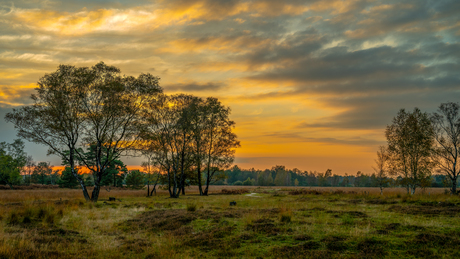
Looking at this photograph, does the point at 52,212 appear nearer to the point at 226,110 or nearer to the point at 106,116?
the point at 106,116

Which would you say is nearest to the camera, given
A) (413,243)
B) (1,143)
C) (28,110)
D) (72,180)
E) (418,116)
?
(413,243)

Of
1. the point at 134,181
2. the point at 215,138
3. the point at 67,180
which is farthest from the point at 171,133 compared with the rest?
the point at 67,180

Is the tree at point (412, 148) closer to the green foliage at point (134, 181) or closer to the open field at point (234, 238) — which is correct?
the open field at point (234, 238)

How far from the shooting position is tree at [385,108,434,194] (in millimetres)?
43875

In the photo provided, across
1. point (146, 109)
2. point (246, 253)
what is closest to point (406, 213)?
point (246, 253)

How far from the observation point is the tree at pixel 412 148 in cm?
4388

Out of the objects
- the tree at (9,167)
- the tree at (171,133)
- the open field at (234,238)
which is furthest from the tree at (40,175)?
the open field at (234,238)

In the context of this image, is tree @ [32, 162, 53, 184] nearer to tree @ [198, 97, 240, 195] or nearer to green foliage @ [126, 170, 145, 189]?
green foliage @ [126, 170, 145, 189]

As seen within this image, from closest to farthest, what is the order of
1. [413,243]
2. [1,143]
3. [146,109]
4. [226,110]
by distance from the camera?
[413,243]
[146,109]
[226,110]
[1,143]

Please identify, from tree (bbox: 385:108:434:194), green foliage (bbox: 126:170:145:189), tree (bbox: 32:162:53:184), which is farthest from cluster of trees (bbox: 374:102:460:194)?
tree (bbox: 32:162:53:184)

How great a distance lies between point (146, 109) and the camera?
124 ft

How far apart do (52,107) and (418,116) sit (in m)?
55.2

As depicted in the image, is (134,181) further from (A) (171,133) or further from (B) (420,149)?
(B) (420,149)

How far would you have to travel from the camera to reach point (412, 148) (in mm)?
44781
